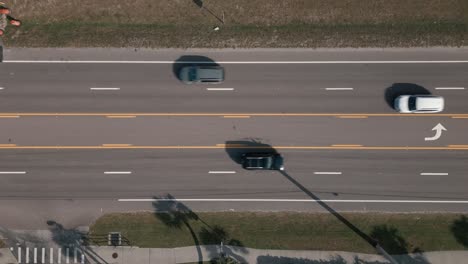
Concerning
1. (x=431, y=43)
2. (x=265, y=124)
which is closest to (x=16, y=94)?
(x=265, y=124)

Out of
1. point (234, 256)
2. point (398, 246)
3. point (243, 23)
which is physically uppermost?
point (243, 23)

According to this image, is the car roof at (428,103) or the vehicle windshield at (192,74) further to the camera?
the vehicle windshield at (192,74)

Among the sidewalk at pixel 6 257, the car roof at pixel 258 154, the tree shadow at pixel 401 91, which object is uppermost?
the tree shadow at pixel 401 91

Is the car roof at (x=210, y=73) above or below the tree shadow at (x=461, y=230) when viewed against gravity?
above

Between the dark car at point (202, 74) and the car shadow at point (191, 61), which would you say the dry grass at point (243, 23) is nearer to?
the car shadow at point (191, 61)

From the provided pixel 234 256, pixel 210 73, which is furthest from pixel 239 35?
pixel 234 256

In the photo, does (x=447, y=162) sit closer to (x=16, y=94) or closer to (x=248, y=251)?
(x=248, y=251)

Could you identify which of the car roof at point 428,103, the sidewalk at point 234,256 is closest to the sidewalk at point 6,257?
the sidewalk at point 234,256

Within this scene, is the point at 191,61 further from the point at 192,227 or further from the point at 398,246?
the point at 398,246
